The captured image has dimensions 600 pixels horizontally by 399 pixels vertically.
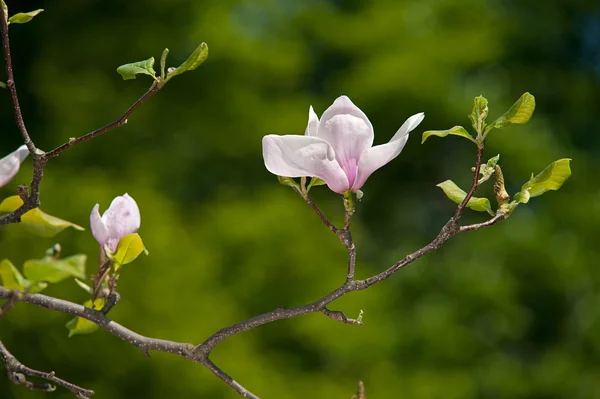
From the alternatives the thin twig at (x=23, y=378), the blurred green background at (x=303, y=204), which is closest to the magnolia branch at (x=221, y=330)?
the thin twig at (x=23, y=378)

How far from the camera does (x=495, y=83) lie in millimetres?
3559

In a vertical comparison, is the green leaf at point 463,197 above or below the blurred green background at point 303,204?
below

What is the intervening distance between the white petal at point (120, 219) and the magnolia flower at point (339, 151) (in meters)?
0.12

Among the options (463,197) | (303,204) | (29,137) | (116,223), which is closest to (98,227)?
(116,223)

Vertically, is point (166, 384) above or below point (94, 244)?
below

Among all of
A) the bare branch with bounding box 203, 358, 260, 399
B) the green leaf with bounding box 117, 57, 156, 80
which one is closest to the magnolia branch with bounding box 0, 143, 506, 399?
the bare branch with bounding box 203, 358, 260, 399

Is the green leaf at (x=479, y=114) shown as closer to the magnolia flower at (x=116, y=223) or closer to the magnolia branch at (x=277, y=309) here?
the magnolia branch at (x=277, y=309)

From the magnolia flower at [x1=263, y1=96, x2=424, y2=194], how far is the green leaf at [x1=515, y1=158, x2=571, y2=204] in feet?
0.22

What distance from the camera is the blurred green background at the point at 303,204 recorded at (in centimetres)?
229

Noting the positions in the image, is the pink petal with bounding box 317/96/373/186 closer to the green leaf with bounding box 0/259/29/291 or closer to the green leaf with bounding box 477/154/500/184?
the green leaf with bounding box 477/154/500/184

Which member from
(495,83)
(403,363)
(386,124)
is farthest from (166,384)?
(495,83)

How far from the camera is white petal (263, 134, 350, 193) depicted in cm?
45

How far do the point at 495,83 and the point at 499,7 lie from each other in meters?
0.33

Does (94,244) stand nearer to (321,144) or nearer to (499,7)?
(321,144)
